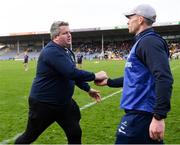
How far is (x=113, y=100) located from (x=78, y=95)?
6.08 feet

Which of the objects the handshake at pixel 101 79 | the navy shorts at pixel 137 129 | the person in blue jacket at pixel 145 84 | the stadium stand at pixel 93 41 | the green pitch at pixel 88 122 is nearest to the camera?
the person in blue jacket at pixel 145 84

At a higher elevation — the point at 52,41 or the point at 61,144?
the point at 52,41

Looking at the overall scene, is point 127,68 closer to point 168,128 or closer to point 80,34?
point 168,128

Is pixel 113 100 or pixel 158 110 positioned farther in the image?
pixel 113 100

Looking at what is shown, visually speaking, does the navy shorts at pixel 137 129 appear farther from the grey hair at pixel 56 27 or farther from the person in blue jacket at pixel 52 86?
the grey hair at pixel 56 27

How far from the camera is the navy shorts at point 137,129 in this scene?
15.8 ft

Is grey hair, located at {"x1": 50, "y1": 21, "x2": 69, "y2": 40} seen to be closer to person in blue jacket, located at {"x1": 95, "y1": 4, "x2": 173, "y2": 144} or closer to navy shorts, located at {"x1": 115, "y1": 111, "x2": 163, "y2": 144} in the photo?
person in blue jacket, located at {"x1": 95, "y1": 4, "x2": 173, "y2": 144}

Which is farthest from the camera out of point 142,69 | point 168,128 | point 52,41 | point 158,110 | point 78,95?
point 78,95

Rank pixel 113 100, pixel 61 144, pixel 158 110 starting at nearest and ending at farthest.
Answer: pixel 158 110 < pixel 61 144 < pixel 113 100

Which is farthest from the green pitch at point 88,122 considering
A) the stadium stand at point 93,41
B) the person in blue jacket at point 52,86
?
the stadium stand at point 93,41

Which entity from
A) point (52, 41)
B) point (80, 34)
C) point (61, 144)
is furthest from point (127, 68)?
point (80, 34)

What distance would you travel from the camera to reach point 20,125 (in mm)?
10648

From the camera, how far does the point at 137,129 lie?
4844 millimetres

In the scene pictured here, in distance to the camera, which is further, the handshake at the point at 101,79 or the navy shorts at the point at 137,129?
the handshake at the point at 101,79
